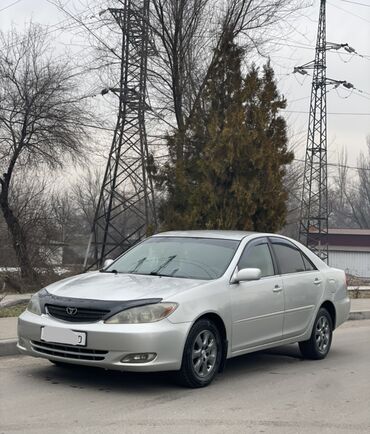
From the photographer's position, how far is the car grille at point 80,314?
6.14 meters

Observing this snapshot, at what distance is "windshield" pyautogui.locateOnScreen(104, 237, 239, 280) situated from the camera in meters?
7.09

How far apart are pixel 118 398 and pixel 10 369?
5.52ft

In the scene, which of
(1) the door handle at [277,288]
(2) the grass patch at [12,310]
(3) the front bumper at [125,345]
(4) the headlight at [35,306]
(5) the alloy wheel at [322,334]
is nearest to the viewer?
(3) the front bumper at [125,345]

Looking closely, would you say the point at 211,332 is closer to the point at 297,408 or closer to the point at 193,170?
the point at 297,408

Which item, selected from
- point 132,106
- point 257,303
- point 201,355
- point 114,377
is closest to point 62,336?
point 114,377

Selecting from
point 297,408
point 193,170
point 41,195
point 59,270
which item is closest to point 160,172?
point 193,170

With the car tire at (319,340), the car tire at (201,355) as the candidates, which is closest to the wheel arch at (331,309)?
the car tire at (319,340)

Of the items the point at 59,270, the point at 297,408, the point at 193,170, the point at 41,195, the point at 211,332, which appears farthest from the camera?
the point at 41,195

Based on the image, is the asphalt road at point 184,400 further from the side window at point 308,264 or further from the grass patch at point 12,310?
the grass patch at point 12,310

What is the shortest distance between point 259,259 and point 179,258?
38.0 inches

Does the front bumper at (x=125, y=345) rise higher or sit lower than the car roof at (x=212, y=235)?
lower

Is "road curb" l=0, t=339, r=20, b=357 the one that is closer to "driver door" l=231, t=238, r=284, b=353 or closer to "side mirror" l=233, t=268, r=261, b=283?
"driver door" l=231, t=238, r=284, b=353

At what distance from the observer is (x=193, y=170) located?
1327 centimetres

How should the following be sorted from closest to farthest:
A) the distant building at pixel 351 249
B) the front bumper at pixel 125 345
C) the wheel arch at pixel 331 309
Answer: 1. the front bumper at pixel 125 345
2. the wheel arch at pixel 331 309
3. the distant building at pixel 351 249
